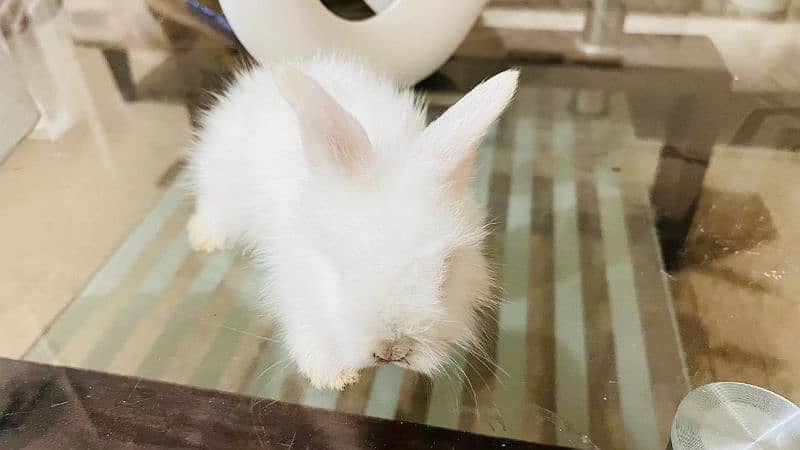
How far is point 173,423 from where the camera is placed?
804 millimetres

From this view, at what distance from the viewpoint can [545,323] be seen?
0.96m

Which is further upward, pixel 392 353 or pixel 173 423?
pixel 392 353

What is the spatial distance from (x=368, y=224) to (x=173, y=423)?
0.36 metres

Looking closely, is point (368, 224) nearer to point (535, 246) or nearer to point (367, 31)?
point (535, 246)

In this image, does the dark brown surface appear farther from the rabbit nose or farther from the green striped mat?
the rabbit nose

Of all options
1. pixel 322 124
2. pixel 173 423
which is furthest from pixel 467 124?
pixel 173 423

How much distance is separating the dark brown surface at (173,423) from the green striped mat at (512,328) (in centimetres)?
2

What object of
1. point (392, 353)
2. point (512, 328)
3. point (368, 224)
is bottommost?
point (512, 328)

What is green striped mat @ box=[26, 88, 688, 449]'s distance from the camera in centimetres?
84

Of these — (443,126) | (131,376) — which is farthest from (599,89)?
(131,376)

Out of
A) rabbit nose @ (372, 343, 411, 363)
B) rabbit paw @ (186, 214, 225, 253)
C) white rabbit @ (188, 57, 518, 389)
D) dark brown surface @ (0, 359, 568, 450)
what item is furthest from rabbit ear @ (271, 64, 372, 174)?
rabbit paw @ (186, 214, 225, 253)

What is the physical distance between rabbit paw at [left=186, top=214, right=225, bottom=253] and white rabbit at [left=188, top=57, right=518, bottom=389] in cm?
19

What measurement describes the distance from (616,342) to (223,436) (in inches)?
21.0

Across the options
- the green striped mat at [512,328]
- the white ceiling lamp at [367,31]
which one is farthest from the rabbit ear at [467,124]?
the white ceiling lamp at [367,31]
